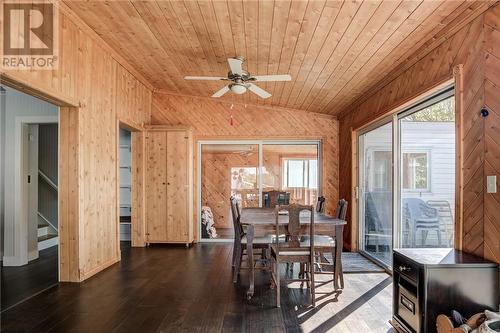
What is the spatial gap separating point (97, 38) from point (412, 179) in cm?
424

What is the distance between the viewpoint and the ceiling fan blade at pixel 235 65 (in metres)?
3.37

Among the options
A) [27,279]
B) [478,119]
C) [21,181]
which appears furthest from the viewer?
[21,181]

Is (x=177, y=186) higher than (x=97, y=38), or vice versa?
(x=97, y=38)

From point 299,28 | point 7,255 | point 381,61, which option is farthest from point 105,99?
point 381,61

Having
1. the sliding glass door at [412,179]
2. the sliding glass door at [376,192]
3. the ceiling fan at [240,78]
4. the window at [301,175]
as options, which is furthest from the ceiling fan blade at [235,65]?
the window at [301,175]

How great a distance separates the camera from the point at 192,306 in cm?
309

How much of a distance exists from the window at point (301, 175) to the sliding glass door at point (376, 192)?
4.09 feet

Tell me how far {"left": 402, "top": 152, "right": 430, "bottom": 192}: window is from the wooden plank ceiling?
3.56ft

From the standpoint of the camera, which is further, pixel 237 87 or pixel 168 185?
pixel 168 185

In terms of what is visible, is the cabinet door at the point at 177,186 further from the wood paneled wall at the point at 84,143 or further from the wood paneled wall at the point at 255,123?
the wood paneled wall at the point at 84,143

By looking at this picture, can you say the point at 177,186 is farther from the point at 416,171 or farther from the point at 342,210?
the point at 416,171

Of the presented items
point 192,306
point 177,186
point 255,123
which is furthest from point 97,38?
point 192,306

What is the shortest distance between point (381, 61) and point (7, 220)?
5419mm

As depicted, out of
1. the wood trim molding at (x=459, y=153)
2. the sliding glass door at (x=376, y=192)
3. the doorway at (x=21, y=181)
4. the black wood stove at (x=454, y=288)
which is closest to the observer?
the black wood stove at (x=454, y=288)
